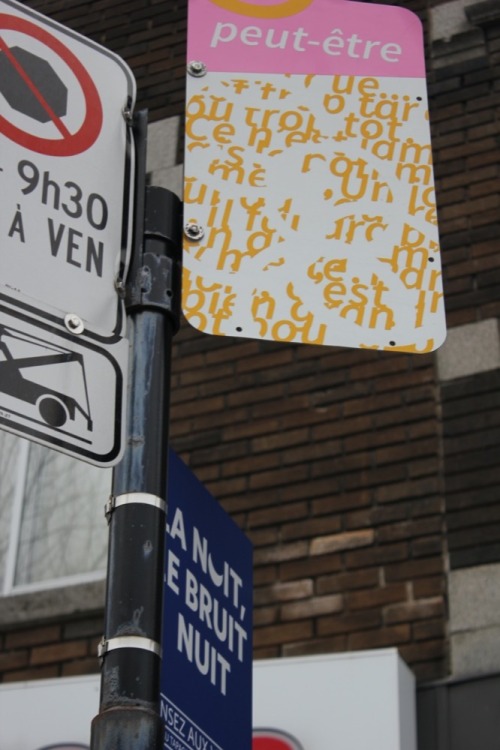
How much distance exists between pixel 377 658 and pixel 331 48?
10.7 ft

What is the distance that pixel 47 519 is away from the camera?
8391mm

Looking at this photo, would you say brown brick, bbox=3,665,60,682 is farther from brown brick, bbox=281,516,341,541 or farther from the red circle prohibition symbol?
the red circle prohibition symbol

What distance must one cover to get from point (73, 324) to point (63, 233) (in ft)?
0.86

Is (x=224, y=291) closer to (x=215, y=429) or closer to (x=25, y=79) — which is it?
(x=25, y=79)

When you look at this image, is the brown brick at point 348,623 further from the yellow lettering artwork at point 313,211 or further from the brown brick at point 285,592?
the yellow lettering artwork at point 313,211

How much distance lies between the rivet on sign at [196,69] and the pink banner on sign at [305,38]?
0.04 metres

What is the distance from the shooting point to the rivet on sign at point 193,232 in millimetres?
3436

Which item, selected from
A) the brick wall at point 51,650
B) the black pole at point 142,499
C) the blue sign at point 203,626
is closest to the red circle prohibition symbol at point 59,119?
the black pole at point 142,499

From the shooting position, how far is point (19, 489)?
28.0 feet

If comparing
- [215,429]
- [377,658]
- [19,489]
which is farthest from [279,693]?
[19,489]

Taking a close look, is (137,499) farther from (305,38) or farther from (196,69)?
(305,38)

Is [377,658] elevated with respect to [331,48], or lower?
lower

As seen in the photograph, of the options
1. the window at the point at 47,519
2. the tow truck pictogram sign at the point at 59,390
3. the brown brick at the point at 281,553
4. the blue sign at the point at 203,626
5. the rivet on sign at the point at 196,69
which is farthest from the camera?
the window at the point at 47,519

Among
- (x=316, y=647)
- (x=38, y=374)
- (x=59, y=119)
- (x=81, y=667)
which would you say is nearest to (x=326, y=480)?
(x=316, y=647)
